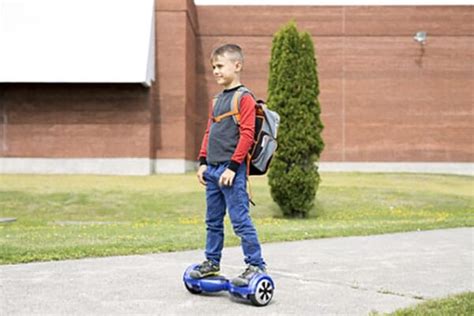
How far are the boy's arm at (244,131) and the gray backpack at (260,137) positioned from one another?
2.3 inches

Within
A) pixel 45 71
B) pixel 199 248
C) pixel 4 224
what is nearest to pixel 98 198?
pixel 4 224

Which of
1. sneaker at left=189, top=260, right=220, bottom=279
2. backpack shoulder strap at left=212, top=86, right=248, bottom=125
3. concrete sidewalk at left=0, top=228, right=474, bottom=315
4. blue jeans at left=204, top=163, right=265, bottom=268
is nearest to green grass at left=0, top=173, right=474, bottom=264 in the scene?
concrete sidewalk at left=0, top=228, right=474, bottom=315

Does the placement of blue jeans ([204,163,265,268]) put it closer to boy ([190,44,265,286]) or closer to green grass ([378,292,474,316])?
boy ([190,44,265,286])

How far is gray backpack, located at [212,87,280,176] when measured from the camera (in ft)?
16.4

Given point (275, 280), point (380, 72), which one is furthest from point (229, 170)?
point (380, 72)

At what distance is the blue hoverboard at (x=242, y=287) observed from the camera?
15.6ft

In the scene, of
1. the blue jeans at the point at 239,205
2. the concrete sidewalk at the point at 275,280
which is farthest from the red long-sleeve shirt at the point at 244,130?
the concrete sidewalk at the point at 275,280

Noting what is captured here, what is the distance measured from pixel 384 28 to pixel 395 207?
15.6 meters

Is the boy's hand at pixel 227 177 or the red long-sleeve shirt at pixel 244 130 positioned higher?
the red long-sleeve shirt at pixel 244 130

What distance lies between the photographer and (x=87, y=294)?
505 cm

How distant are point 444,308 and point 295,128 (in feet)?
44.1

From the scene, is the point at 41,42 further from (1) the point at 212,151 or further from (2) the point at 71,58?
(1) the point at 212,151

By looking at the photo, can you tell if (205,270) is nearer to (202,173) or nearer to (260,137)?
(202,173)

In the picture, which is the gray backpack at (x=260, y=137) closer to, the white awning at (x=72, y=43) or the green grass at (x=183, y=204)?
the green grass at (x=183, y=204)
